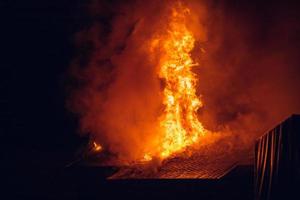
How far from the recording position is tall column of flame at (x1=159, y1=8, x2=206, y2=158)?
13133 millimetres

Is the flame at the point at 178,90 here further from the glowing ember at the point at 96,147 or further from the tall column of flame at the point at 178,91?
the glowing ember at the point at 96,147

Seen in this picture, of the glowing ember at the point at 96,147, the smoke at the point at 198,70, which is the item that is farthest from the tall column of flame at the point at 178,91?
the glowing ember at the point at 96,147

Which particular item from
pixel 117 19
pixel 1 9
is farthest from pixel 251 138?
pixel 1 9

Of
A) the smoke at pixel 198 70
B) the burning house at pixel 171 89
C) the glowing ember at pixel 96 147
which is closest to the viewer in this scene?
the burning house at pixel 171 89

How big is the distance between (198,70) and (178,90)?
9.29 feet

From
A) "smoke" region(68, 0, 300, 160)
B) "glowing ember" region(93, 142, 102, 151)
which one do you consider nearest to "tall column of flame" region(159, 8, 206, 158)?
"smoke" region(68, 0, 300, 160)

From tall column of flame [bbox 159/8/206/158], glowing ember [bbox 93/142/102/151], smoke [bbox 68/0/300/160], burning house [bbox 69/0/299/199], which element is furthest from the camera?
glowing ember [bbox 93/142/102/151]

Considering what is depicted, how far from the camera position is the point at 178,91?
531 inches

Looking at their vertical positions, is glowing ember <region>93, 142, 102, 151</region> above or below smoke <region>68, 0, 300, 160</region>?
below

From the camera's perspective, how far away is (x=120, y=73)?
48.4 feet

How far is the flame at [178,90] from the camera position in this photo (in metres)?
13.1

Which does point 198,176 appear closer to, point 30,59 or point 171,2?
point 171,2

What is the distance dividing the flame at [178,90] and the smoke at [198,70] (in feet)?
1.14

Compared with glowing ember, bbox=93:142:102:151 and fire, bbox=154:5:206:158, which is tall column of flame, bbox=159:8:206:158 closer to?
fire, bbox=154:5:206:158
